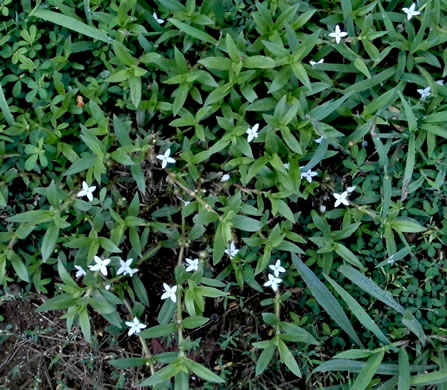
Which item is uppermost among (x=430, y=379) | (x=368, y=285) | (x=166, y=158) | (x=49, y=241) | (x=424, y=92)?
(x=424, y=92)

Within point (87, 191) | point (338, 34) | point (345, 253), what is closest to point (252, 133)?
point (338, 34)

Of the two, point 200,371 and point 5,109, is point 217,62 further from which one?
point 200,371

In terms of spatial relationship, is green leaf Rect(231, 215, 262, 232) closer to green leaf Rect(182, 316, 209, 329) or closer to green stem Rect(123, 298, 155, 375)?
green leaf Rect(182, 316, 209, 329)

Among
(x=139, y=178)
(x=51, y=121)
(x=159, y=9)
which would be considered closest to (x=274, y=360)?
(x=139, y=178)

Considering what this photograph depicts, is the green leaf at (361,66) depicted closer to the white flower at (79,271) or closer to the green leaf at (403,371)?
the green leaf at (403,371)

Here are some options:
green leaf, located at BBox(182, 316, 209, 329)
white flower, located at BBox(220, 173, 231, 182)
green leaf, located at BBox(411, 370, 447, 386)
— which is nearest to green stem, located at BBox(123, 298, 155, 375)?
green leaf, located at BBox(182, 316, 209, 329)

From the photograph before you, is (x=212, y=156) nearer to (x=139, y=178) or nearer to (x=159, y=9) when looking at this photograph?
(x=139, y=178)

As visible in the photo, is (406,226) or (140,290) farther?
(140,290)
